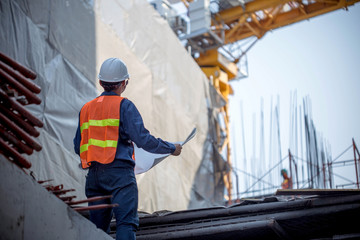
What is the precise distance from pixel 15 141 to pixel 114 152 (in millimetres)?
1043

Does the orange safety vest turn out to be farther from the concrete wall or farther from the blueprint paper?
the concrete wall

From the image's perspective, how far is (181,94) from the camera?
1209 cm

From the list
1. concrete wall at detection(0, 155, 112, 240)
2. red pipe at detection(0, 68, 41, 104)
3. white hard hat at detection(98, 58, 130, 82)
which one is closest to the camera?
concrete wall at detection(0, 155, 112, 240)

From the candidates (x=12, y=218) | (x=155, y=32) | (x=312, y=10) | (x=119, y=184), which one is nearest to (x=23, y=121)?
(x=12, y=218)

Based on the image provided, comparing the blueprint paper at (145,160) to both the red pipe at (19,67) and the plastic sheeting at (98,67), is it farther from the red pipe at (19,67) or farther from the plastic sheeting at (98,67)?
the plastic sheeting at (98,67)

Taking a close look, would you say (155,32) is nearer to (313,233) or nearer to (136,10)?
(136,10)

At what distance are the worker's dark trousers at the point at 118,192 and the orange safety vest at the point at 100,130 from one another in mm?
79

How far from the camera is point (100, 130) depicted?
13.3 ft

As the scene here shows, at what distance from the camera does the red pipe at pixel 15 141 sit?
3.00 metres

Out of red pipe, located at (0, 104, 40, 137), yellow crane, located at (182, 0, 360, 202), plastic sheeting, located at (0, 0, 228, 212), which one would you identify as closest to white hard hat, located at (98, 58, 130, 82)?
red pipe, located at (0, 104, 40, 137)

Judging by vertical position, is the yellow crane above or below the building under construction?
above

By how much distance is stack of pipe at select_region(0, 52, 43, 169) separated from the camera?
300 centimetres

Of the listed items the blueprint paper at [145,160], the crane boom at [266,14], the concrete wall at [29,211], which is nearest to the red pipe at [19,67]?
the concrete wall at [29,211]

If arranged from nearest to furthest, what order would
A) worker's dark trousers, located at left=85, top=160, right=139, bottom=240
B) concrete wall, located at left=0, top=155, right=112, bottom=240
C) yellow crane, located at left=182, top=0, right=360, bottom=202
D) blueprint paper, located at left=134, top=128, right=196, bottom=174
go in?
concrete wall, located at left=0, top=155, right=112, bottom=240, worker's dark trousers, located at left=85, top=160, right=139, bottom=240, blueprint paper, located at left=134, top=128, right=196, bottom=174, yellow crane, located at left=182, top=0, right=360, bottom=202
